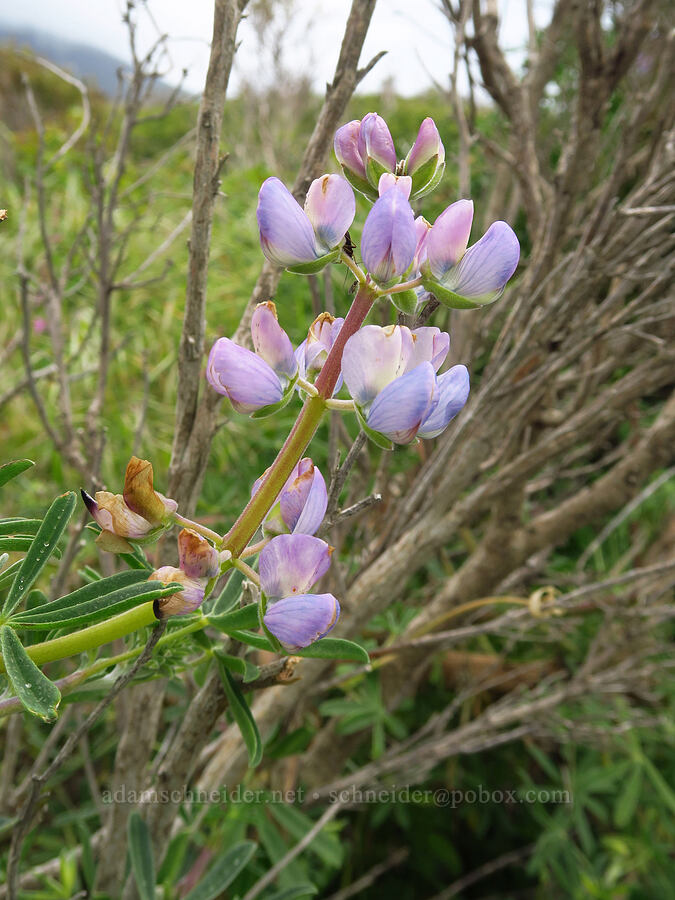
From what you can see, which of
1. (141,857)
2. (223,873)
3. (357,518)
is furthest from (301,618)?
(357,518)

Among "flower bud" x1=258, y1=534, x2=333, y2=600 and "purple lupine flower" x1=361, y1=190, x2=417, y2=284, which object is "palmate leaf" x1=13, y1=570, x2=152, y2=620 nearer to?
"flower bud" x1=258, y1=534, x2=333, y2=600

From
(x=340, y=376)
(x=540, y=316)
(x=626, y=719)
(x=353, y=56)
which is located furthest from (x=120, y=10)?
(x=626, y=719)

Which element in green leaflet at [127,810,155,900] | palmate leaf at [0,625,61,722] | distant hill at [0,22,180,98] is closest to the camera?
palmate leaf at [0,625,61,722]

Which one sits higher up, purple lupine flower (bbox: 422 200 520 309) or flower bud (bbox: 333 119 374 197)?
flower bud (bbox: 333 119 374 197)

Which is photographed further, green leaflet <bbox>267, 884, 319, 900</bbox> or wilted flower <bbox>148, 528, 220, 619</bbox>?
green leaflet <bbox>267, 884, 319, 900</bbox>

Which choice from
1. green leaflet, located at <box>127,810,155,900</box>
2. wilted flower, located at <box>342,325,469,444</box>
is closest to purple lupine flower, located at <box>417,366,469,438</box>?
wilted flower, located at <box>342,325,469,444</box>

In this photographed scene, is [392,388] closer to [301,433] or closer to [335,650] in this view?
[301,433]
